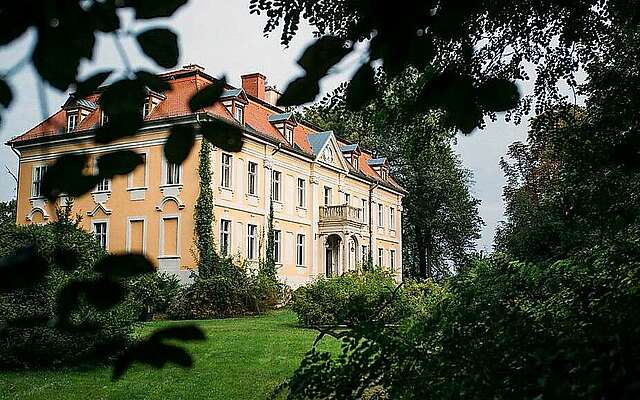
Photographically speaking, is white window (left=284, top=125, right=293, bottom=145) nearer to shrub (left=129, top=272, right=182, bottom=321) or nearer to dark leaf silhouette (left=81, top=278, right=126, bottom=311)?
shrub (left=129, top=272, right=182, bottom=321)

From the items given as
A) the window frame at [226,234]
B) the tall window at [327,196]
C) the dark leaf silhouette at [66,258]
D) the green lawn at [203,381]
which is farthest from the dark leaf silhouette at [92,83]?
the tall window at [327,196]

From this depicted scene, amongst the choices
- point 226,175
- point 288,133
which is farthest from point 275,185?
point 226,175

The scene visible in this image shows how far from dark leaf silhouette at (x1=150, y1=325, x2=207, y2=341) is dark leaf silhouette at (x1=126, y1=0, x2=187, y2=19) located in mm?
504

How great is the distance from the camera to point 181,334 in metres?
1.15

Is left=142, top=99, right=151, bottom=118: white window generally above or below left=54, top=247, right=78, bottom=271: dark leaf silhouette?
above

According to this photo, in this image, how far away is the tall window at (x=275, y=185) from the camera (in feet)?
95.9

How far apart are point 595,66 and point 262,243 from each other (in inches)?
808

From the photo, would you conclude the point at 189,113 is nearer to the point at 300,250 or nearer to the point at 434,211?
the point at 300,250

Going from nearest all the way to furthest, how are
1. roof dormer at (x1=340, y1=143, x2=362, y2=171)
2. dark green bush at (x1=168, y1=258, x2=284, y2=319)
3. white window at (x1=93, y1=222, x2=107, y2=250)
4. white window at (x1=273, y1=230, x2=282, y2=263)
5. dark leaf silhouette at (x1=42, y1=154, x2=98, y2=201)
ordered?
dark leaf silhouette at (x1=42, y1=154, x2=98, y2=201) < dark green bush at (x1=168, y1=258, x2=284, y2=319) < white window at (x1=93, y1=222, x2=107, y2=250) < white window at (x1=273, y1=230, x2=282, y2=263) < roof dormer at (x1=340, y1=143, x2=362, y2=171)

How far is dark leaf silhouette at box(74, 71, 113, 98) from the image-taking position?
1159 millimetres

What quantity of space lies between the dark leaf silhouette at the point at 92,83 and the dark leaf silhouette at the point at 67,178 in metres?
0.12

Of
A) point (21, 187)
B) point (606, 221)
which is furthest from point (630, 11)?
point (21, 187)

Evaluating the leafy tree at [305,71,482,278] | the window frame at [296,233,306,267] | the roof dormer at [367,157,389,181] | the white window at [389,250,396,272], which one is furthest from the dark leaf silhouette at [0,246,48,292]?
the leafy tree at [305,71,482,278]

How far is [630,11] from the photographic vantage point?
19.0ft
